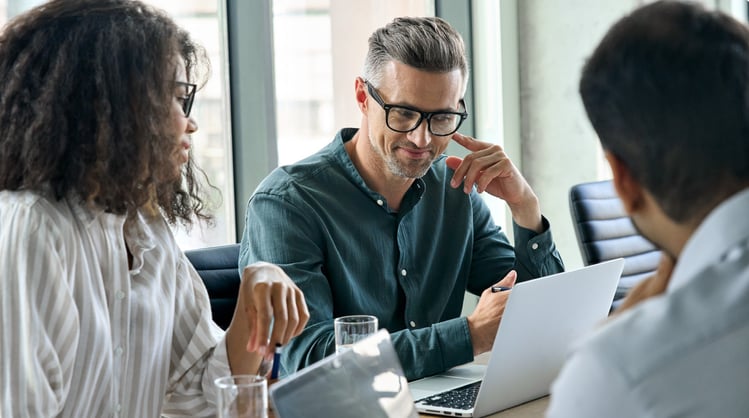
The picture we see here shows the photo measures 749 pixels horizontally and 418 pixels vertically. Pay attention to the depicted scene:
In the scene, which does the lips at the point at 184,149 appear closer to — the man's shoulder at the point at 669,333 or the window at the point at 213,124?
the man's shoulder at the point at 669,333

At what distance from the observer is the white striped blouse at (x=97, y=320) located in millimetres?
1565

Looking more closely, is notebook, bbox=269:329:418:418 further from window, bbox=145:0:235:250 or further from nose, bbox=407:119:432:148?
window, bbox=145:0:235:250

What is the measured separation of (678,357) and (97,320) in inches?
43.7

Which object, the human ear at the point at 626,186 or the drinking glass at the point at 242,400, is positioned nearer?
the human ear at the point at 626,186

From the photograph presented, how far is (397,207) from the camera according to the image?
97.9 inches

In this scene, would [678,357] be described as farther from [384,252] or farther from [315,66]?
[315,66]

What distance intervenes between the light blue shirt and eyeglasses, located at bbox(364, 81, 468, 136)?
151 cm

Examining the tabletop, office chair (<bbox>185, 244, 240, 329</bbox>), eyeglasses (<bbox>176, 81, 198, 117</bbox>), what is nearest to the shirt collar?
the tabletop

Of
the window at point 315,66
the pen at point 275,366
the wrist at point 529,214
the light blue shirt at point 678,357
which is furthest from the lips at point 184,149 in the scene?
the window at point 315,66

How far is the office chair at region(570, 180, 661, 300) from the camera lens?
3104 millimetres

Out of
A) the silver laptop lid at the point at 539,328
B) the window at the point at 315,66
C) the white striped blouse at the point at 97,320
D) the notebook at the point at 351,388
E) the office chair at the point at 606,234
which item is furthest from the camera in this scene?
the window at the point at 315,66

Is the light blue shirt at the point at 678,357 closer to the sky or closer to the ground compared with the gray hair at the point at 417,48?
closer to the ground

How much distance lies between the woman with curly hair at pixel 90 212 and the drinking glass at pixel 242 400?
40 centimetres

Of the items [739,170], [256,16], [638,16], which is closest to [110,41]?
[638,16]
